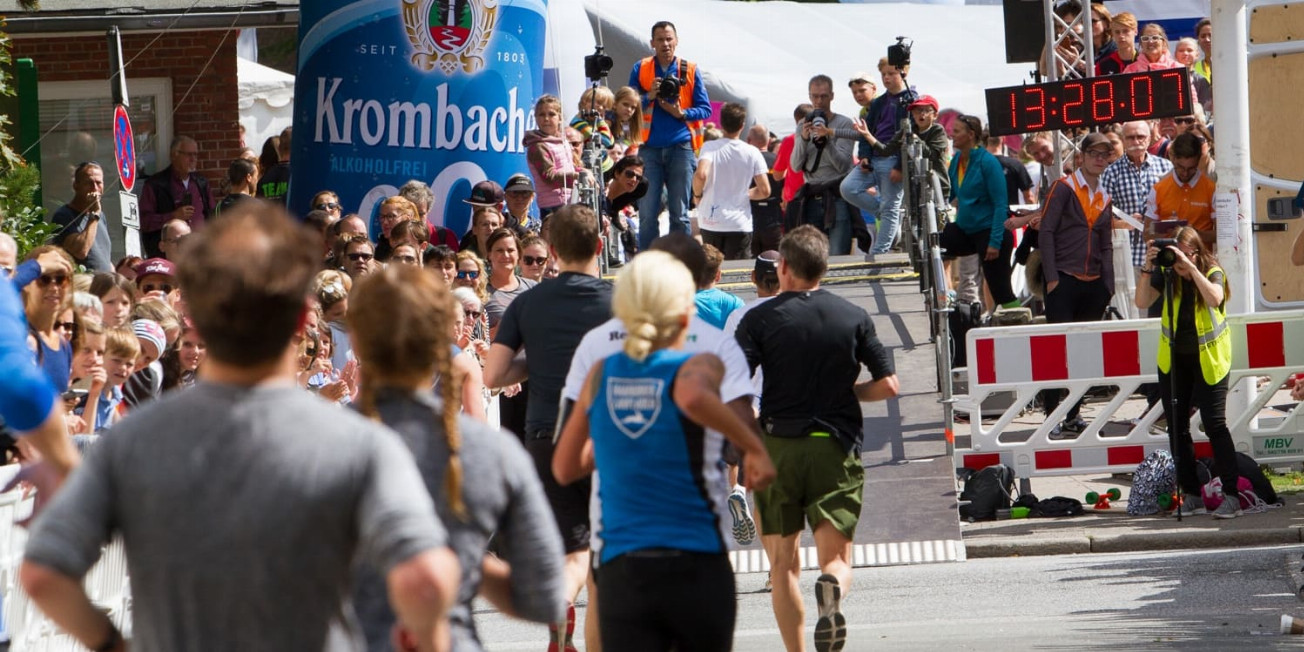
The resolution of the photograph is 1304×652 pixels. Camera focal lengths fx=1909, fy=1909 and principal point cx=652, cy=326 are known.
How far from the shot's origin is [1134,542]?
11000mm

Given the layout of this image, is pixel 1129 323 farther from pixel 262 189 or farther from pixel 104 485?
pixel 104 485

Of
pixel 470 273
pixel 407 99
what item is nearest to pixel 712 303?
pixel 470 273

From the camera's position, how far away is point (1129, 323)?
495 inches

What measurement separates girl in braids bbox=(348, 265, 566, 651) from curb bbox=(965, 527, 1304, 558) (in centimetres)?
765

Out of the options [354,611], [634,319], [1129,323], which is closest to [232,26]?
[1129,323]

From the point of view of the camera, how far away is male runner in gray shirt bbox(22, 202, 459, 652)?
299cm

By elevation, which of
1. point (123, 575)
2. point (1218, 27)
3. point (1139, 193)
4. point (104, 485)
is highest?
point (1218, 27)

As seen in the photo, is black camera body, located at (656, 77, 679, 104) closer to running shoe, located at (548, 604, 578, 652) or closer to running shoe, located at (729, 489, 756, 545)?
running shoe, located at (729, 489, 756, 545)

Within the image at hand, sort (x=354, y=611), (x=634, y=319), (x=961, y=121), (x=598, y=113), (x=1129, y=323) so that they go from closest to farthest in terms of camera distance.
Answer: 1. (x=354, y=611)
2. (x=634, y=319)
3. (x=1129, y=323)
4. (x=961, y=121)
5. (x=598, y=113)

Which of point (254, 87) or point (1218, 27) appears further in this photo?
point (254, 87)

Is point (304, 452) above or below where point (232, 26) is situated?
below

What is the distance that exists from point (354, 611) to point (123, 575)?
386 cm

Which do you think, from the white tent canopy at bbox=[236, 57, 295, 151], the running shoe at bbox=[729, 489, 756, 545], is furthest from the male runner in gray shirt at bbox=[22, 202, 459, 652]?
the white tent canopy at bbox=[236, 57, 295, 151]

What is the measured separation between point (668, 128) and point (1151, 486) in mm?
5940
